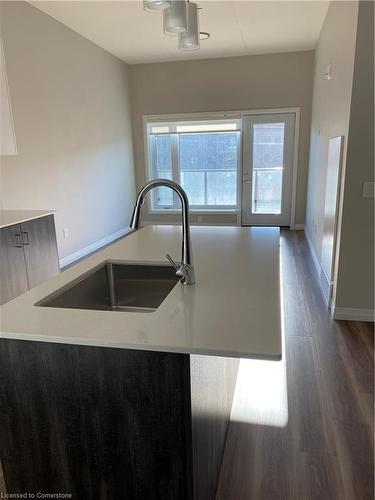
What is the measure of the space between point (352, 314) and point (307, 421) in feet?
4.53

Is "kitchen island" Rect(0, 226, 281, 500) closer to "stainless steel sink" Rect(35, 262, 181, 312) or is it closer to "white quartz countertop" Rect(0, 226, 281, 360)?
"white quartz countertop" Rect(0, 226, 281, 360)

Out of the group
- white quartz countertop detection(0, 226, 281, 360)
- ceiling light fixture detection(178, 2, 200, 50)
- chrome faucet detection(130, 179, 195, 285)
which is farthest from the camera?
ceiling light fixture detection(178, 2, 200, 50)

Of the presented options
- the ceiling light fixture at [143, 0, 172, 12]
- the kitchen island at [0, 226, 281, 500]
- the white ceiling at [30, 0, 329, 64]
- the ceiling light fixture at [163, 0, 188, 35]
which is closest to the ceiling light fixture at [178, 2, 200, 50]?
the ceiling light fixture at [163, 0, 188, 35]

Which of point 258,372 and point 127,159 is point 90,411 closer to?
point 258,372

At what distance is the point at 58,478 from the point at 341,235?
2549 mm

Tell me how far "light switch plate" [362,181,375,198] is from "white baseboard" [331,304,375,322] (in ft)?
3.04

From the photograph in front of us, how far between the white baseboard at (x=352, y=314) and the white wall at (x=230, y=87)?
3.74m

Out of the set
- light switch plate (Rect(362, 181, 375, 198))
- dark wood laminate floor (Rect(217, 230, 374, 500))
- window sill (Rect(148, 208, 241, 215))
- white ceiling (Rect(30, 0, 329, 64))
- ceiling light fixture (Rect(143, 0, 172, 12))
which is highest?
white ceiling (Rect(30, 0, 329, 64))

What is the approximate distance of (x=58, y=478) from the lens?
121 cm

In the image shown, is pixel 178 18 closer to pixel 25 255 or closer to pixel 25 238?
pixel 25 238

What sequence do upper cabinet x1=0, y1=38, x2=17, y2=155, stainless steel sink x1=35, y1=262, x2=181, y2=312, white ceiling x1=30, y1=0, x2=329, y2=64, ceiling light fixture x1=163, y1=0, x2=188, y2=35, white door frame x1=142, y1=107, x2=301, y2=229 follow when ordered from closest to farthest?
stainless steel sink x1=35, y1=262, x2=181, y2=312, ceiling light fixture x1=163, y1=0, x2=188, y2=35, upper cabinet x1=0, y1=38, x2=17, y2=155, white ceiling x1=30, y1=0, x2=329, y2=64, white door frame x1=142, y1=107, x2=301, y2=229

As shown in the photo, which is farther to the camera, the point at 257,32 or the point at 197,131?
the point at 197,131

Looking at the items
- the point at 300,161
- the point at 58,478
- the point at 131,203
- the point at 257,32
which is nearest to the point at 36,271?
the point at 58,478

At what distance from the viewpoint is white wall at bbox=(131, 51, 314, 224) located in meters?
6.08
